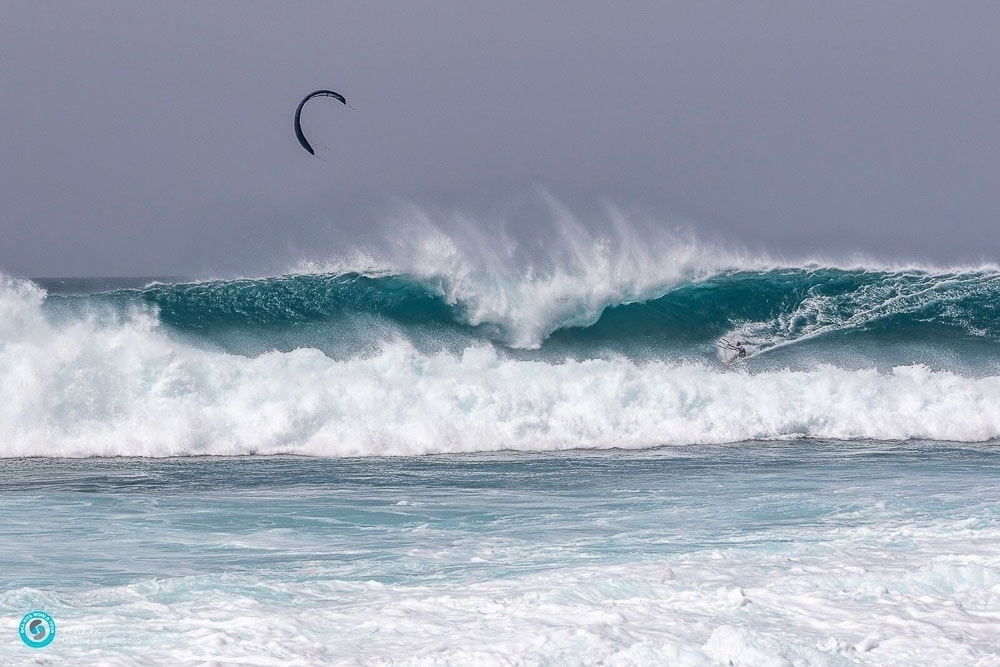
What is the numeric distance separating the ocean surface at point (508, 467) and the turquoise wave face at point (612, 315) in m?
0.07

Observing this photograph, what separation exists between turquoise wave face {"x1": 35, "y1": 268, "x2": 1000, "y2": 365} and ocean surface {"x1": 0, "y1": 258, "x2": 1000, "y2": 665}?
66 mm

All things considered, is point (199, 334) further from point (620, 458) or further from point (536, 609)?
point (536, 609)

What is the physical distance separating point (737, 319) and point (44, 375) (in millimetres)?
12506

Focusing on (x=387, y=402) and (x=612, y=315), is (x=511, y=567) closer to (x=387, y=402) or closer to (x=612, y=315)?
(x=387, y=402)

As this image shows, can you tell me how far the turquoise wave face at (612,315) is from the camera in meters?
18.4

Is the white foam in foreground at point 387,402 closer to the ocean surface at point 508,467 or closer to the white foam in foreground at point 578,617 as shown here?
the ocean surface at point 508,467

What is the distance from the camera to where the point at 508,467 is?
12.2 metres

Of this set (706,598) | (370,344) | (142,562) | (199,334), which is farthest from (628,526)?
(199,334)

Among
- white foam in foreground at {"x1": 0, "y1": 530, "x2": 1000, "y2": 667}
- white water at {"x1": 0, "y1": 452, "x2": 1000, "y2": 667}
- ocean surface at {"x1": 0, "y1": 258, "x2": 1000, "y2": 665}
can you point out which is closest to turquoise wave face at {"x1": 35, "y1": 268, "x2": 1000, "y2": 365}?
ocean surface at {"x1": 0, "y1": 258, "x2": 1000, "y2": 665}

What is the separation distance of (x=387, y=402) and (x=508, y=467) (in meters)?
3.16

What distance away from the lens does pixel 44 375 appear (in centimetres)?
1453

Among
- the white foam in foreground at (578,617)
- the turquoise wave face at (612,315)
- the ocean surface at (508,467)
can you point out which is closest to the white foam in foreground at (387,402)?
the ocean surface at (508,467)

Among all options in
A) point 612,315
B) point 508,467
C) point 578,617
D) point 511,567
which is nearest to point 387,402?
point 508,467

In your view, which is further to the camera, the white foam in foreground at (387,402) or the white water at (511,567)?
the white foam in foreground at (387,402)
